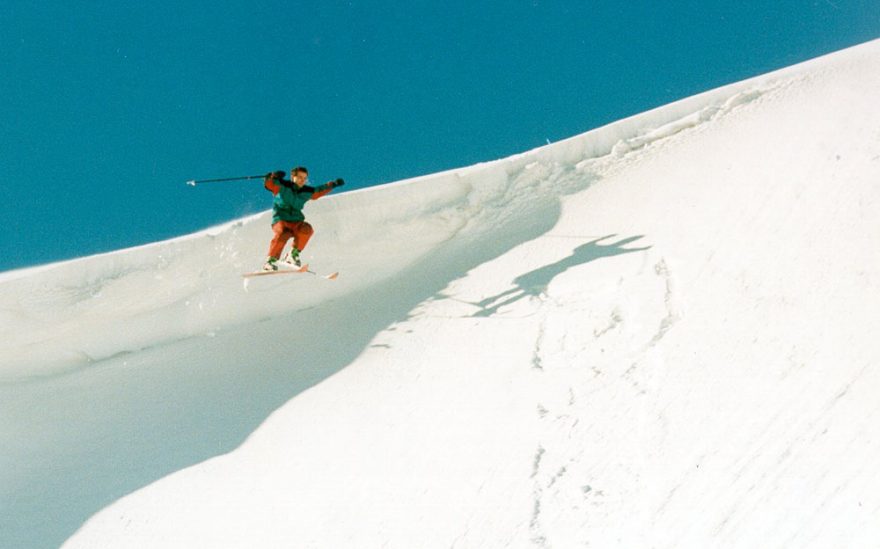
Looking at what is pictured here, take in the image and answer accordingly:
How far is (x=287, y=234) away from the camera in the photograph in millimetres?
8141

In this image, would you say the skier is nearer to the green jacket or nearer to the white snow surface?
the green jacket

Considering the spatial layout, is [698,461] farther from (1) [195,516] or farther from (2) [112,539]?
(2) [112,539]

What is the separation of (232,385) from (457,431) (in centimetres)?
262

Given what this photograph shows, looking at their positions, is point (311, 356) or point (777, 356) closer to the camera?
point (777, 356)

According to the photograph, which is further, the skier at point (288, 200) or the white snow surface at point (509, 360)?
the skier at point (288, 200)

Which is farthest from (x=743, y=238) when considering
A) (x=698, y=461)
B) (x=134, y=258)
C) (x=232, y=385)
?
(x=134, y=258)

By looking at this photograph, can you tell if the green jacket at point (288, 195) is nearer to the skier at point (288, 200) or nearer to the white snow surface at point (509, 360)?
the skier at point (288, 200)

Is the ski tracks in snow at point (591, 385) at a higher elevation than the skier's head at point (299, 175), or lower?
lower

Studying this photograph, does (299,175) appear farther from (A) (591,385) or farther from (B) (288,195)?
(A) (591,385)

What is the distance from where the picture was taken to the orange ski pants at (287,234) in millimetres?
8070

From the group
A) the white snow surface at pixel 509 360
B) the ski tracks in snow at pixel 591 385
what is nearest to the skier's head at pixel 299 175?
the white snow surface at pixel 509 360

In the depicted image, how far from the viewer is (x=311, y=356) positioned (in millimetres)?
8578

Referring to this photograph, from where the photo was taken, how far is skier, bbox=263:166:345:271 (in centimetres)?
802

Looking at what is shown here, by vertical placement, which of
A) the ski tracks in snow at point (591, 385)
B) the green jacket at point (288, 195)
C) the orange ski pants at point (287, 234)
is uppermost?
the green jacket at point (288, 195)
